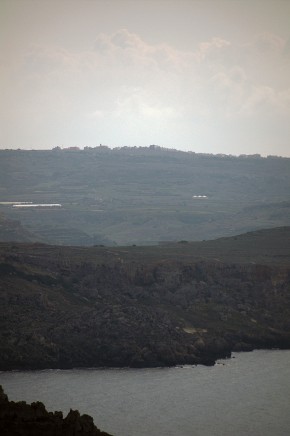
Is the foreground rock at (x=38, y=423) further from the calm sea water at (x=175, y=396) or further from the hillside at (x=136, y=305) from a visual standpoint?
the hillside at (x=136, y=305)

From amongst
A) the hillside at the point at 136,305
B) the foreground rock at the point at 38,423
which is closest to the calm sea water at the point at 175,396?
the hillside at the point at 136,305

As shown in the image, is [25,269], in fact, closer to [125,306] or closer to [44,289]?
[44,289]

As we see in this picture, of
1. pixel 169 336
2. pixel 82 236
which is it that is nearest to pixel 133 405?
pixel 169 336

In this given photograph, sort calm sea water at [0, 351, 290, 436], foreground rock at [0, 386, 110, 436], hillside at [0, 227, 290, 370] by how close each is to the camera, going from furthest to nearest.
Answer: hillside at [0, 227, 290, 370] < calm sea water at [0, 351, 290, 436] < foreground rock at [0, 386, 110, 436]

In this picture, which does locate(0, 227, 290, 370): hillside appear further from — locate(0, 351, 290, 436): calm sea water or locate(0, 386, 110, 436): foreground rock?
locate(0, 386, 110, 436): foreground rock

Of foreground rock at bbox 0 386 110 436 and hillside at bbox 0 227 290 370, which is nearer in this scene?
foreground rock at bbox 0 386 110 436

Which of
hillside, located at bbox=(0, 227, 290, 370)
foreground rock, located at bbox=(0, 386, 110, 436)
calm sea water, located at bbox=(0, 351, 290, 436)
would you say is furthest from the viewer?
hillside, located at bbox=(0, 227, 290, 370)

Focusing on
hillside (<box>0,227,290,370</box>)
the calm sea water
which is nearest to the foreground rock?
the calm sea water
